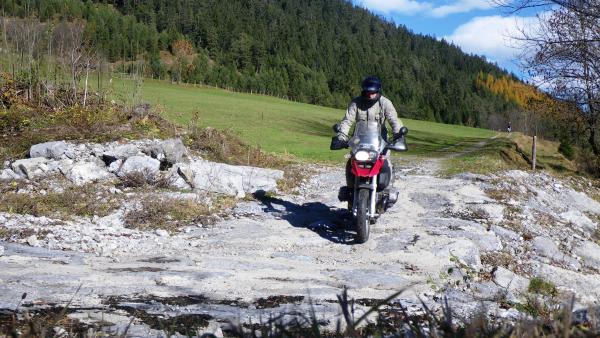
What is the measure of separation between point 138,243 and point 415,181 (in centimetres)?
797

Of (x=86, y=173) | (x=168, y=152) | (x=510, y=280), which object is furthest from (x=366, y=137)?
(x=86, y=173)

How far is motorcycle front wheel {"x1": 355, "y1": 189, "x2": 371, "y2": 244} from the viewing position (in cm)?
725

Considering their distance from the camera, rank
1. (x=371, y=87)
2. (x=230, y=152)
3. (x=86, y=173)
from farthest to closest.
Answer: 1. (x=230, y=152)
2. (x=86, y=173)
3. (x=371, y=87)

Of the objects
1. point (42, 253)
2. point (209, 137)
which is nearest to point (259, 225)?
point (42, 253)

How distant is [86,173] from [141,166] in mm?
954

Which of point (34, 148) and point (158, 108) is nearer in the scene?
point (34, 148)

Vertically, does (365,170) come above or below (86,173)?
above

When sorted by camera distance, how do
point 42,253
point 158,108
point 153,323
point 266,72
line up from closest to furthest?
point 153,323 → point 42,253 → point 158,108 → point 266,72

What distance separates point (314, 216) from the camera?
9414 millimetres

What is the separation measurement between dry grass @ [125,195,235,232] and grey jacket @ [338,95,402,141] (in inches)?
96.2

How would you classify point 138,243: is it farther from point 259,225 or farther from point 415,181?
point 415,181

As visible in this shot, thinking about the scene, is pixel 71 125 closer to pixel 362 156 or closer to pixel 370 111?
pixel 370 111

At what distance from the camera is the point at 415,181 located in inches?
522

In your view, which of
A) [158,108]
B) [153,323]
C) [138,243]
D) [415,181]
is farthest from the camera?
[158,108]
